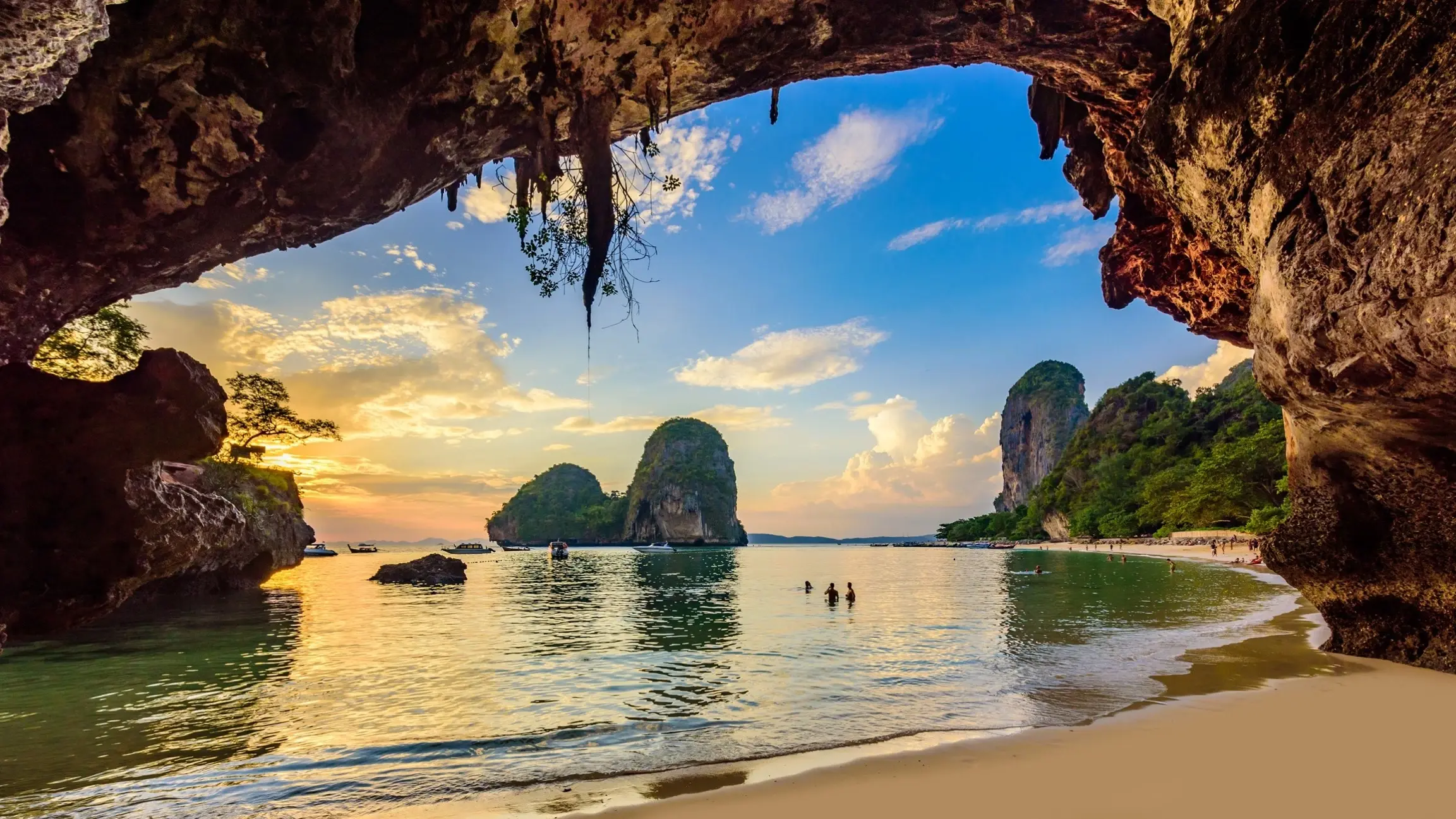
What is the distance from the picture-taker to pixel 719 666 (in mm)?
12617

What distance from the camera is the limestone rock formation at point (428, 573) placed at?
125ft

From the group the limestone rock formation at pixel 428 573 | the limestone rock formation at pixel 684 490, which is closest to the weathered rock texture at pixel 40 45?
the limestone rock formation at pixel 428 573

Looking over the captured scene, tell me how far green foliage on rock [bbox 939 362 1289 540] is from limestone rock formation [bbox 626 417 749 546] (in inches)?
2710

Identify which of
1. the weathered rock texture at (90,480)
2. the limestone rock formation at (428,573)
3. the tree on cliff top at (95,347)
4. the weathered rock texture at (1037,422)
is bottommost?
the limestone rock formation at (428,573)

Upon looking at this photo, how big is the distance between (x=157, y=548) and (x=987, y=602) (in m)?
25.9

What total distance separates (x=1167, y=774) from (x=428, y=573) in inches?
1636

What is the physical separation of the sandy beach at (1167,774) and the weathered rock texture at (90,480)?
6.30 metres

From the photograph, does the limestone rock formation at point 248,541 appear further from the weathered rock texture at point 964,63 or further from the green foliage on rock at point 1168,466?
the green foliage on rock at point 1168,466

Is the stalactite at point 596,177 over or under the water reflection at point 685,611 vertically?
over

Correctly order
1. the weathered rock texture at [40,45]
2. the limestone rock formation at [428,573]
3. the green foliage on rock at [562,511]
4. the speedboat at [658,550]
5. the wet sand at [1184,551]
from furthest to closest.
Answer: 1. the green foliage on rock at [562,511]
2. the speedboat at [658,550]
3. the wet sand at [1184,551]
4. the limestone rock formation at [428,573]
5. the weathered rock texture at [40,45]

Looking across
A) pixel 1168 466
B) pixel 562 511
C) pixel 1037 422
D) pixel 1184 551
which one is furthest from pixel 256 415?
pixel 1037 422

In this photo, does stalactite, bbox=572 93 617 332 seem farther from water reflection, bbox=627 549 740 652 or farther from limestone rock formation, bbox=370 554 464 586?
limestone rock formation, bbox=370 554 464 586

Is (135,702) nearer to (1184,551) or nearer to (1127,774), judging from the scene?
(1127,774)

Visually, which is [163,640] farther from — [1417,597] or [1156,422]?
[1156,422]
